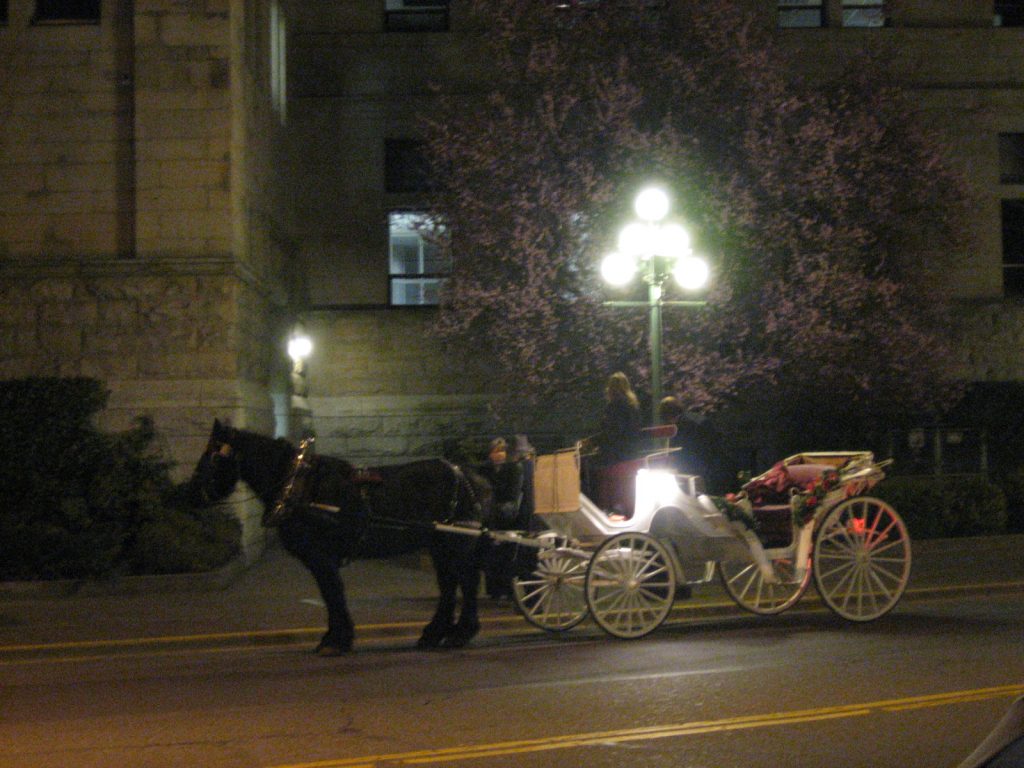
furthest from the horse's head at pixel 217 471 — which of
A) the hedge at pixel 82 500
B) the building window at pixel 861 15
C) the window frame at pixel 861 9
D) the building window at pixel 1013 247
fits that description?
the building window at pixel 1013 247

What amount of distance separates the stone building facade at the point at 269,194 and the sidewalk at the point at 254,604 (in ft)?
7.84

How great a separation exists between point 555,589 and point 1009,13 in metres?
18.4

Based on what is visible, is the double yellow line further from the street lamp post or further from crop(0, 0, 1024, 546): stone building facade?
crop(0, 0, 1024, 546): stone building facade

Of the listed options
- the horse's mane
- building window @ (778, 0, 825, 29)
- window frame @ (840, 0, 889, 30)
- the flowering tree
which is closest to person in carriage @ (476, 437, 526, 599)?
the horse's mane

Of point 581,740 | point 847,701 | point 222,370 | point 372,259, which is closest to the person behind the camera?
point 581,740

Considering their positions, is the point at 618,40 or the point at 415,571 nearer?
the point at 415,571

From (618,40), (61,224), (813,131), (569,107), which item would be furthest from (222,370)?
(813,131)

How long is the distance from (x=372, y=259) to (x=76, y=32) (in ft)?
23.2

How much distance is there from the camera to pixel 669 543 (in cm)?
1095

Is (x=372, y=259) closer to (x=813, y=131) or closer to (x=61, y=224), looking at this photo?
(x=61, y=224)

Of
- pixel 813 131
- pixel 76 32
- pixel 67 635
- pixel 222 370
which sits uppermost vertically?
pixel 76 32

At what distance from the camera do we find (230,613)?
12.6 meters

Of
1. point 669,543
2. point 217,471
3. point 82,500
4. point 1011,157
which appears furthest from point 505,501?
point 1011,157

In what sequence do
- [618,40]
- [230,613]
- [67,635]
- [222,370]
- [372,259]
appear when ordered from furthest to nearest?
1. [372,259]
2. [618,40]
3. [222,370]
4. [230,613]
5. [67,635]
